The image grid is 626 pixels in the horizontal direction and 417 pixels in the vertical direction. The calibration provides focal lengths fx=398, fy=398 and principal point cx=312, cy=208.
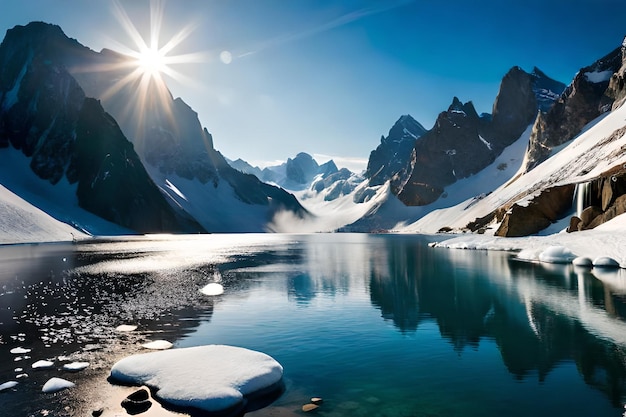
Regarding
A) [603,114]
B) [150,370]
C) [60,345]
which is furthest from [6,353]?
[603,114]

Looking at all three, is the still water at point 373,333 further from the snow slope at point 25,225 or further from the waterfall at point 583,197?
the snow slope at point 25,225

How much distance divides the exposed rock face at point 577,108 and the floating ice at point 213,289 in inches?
7268

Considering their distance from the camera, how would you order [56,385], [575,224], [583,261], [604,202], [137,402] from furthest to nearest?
[575,224] → [604,202] → [583,261] → [56,385] → [137,402]

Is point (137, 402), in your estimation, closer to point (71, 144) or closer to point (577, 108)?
point (71, 144)

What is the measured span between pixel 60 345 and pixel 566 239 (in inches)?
2584

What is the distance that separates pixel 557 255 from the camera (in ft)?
183

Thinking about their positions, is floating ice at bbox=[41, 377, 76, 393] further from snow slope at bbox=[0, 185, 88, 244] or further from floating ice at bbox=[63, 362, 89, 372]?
snow slope at bbox=[0, 185, 88, 244]

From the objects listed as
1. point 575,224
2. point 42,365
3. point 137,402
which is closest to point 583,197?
point 575,224

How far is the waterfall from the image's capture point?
7975 cm

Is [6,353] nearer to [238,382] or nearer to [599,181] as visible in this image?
[238,382]

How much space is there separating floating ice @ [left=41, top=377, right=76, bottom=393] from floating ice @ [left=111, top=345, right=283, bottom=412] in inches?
57.7

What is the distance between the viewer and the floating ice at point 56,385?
45.9 feet

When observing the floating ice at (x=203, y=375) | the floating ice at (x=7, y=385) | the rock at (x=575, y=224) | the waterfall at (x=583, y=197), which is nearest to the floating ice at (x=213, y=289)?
the floating ice at (x=203, y=375)

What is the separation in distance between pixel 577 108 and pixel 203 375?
213 metres
